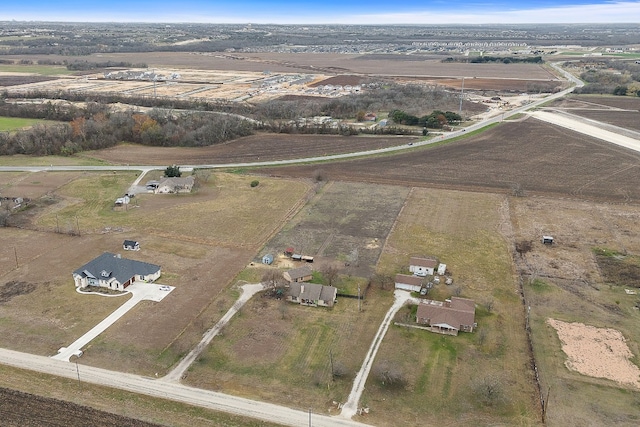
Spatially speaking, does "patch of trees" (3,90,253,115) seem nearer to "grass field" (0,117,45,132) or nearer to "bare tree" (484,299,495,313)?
"grass field" (0,117,45,132)

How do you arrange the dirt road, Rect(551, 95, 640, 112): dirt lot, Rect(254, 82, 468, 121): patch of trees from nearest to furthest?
the dirt road, Rect(254, 82, 468, 121): patch of trees, Rect(551, 95, 640, 112): dirt lot

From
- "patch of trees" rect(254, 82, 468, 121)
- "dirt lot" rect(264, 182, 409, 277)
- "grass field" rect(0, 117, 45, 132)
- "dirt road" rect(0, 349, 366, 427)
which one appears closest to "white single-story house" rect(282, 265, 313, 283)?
"dirt lot" rect(264, 182, 409, 277)

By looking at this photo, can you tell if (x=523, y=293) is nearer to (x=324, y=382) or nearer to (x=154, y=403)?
(x=324, y=382)

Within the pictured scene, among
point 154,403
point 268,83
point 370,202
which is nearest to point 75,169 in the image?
point 370,202

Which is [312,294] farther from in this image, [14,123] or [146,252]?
[14,123]

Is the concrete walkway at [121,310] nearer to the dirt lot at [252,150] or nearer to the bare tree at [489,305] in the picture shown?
the bare tree at [489,305]

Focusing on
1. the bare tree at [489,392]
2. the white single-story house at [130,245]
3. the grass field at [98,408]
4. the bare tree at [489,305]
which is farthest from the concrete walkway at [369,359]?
the white single-story house at [130,245]
